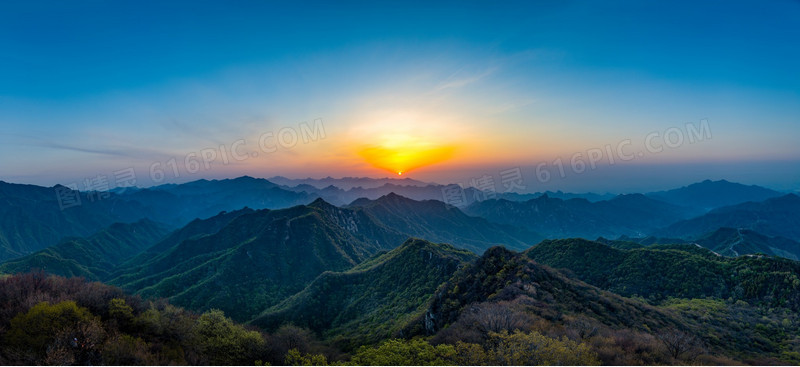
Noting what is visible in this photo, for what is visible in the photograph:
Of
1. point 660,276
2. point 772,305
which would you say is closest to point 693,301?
point 772,305

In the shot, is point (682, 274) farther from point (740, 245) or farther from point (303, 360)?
point (740, 245)

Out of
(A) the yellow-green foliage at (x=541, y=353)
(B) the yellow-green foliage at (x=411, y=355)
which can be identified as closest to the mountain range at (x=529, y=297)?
(A) the yellow-green foliage at (x=541, y=353)

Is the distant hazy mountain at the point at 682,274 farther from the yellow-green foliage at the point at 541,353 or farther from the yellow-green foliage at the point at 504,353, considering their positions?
the yellow-green foliage at the point at 504,353

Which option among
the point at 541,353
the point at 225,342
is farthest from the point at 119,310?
the point at 541,353

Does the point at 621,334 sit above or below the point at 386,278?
above

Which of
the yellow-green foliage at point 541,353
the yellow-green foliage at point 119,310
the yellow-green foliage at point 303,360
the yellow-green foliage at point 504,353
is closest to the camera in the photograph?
the yellow-green foliage at point 541,353

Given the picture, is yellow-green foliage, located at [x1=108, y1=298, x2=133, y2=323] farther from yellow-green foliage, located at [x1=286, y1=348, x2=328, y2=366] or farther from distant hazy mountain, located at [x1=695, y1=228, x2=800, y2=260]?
distant hazy mountain, located at [x1=695, y1=228, x2=800, y2=260]

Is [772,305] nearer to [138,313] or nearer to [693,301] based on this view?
[693,301]
